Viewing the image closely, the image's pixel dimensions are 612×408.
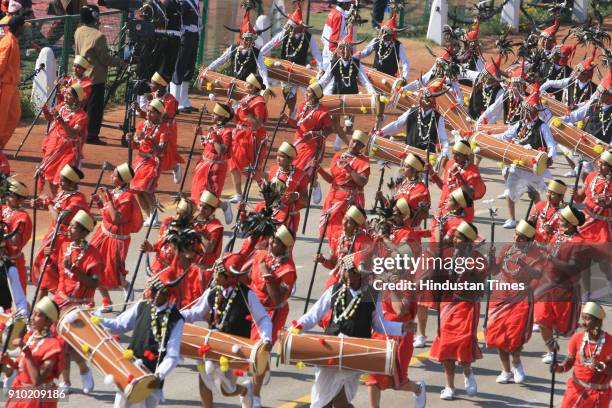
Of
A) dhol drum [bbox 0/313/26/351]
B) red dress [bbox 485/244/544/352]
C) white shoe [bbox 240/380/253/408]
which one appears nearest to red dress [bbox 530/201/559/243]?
red dress [bbox 485/244/544/352]

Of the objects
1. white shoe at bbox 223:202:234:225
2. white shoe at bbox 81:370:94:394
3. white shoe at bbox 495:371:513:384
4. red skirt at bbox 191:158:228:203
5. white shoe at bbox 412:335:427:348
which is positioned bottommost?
white shoe at bbox 223:202:234:225

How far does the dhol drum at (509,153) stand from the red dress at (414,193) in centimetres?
354

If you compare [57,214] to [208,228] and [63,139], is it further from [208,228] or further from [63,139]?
[63,139]

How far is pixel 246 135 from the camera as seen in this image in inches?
880

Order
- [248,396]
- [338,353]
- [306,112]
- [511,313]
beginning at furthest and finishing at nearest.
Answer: [306,112] < [511,313] < [248,396] < [338,353]

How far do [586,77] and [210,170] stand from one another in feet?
28.8

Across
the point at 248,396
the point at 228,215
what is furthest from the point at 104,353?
the point at 228,215

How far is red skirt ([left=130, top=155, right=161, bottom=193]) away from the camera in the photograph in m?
20.3

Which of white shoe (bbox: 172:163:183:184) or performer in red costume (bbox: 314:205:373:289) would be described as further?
white shoe (bbox: 172:163:183:184)

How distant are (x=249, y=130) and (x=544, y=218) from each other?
566 centimetres

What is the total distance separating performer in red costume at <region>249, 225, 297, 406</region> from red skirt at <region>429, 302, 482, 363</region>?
66.9 inches

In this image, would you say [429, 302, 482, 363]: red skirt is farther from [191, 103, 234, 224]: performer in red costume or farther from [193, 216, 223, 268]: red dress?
[191, 103, 234, 224]: performer in red costume

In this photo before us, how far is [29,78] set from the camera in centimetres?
2677

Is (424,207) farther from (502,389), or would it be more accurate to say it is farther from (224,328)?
(224,328)
